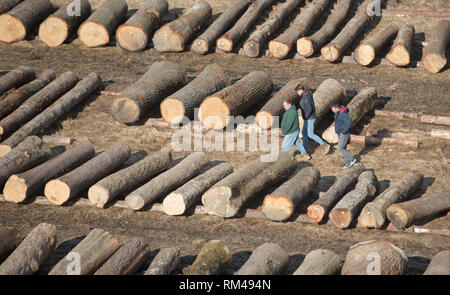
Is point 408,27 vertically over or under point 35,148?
over

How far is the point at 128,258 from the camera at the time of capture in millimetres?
10742

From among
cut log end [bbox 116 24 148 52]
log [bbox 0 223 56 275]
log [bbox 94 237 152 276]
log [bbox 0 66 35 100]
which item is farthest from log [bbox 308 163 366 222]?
cut log end [bbox 116 24 148 52]

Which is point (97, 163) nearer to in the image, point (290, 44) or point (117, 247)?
point (117, 247)

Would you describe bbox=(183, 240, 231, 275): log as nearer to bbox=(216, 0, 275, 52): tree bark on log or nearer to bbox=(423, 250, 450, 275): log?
bbox=(423, 250, 450, 275): log

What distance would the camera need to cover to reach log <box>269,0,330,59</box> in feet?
65.1

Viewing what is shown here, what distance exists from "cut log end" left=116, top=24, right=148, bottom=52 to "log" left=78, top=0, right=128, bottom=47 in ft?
1.80

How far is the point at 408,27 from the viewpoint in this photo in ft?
66.5

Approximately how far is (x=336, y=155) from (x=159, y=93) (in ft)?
16.0

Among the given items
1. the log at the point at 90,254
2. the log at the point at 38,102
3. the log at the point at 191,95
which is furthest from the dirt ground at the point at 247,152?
the log at the point at 90,254

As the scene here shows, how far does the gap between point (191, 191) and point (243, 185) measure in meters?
1.01

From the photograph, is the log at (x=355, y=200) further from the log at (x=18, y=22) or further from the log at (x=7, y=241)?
the log at (x=18, y=22)

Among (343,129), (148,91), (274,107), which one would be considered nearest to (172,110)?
(148,91)
